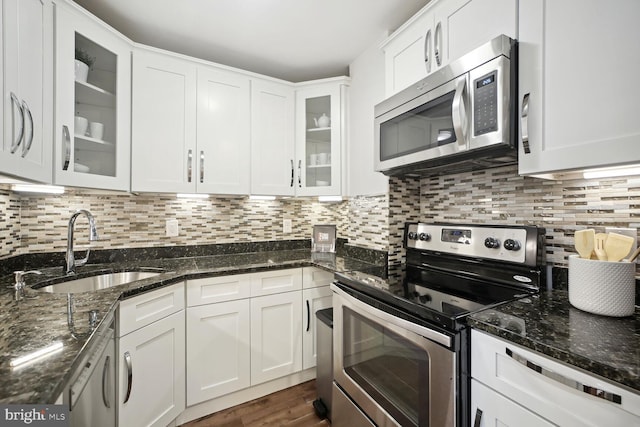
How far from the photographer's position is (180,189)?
6.15ft

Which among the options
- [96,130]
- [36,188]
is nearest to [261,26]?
[96,130]

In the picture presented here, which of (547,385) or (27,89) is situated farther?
(27,89)

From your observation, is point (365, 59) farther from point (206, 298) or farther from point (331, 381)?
point (331, 381)

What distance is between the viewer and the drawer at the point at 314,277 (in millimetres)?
2002

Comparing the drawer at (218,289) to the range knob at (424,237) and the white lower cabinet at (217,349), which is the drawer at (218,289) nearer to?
the white lower cabinet at (217,349)

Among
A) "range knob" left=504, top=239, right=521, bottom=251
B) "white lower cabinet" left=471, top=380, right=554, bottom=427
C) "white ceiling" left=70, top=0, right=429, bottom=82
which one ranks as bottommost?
"white lower cabinet" left=471, top=380, right=554, bottom=427

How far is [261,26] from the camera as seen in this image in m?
1.75

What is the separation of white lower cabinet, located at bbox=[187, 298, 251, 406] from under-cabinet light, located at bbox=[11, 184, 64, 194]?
972 millimetres

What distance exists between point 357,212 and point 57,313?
1.71 m

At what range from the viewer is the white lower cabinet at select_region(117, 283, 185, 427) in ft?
4.26

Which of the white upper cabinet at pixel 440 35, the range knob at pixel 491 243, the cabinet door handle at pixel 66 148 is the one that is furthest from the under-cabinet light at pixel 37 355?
the white upper cabinet at pixel 440 35

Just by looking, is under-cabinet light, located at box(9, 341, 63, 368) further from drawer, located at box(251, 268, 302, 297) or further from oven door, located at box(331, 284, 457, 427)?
drawer, located at box(251, 268, 302, 297)

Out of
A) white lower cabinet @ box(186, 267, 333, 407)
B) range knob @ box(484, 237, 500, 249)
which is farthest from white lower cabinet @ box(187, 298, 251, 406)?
range knob @ box(484, 237, 500, 249)

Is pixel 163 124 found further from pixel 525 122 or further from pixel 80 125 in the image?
pixel 525 122
